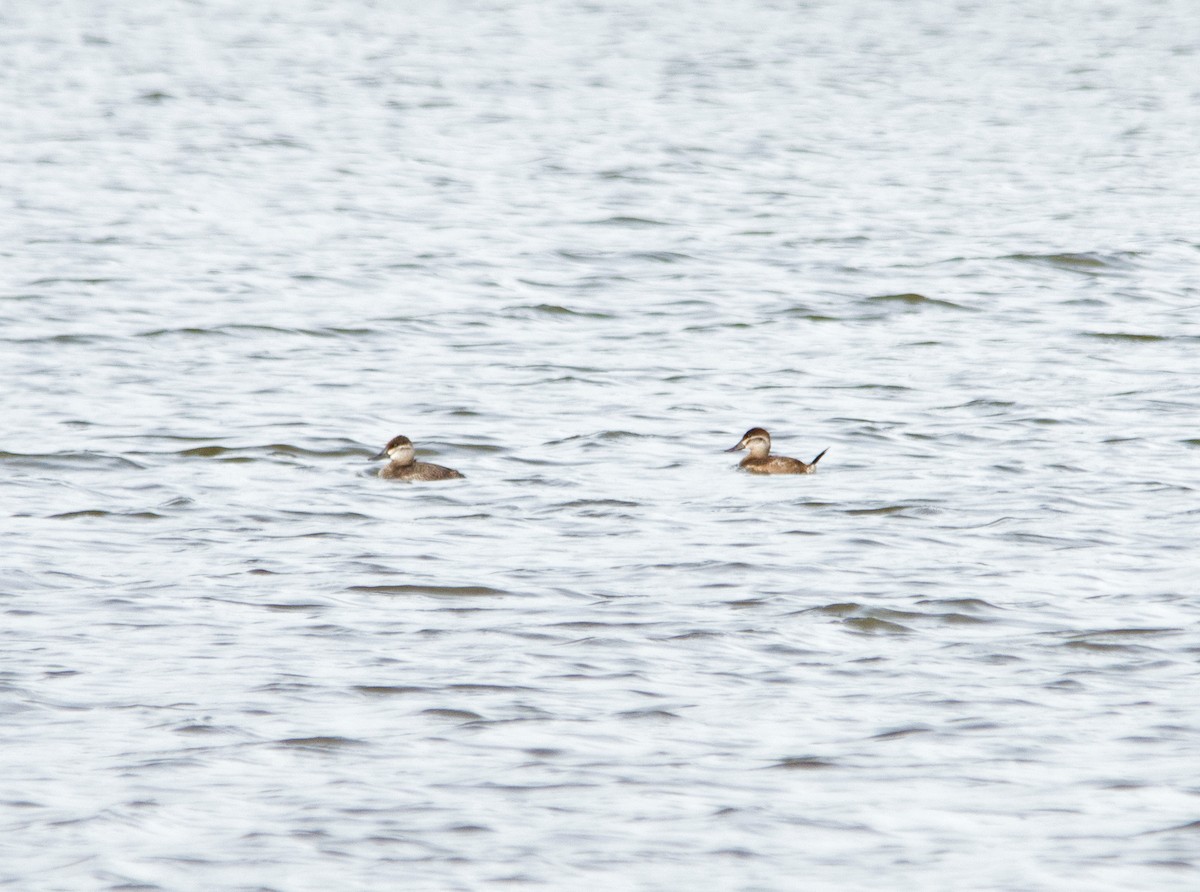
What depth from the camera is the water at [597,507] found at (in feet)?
24.8

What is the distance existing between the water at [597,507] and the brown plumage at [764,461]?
0.56 ft

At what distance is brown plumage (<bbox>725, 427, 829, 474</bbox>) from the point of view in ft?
42.0

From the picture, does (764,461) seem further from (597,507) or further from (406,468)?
(406,468)

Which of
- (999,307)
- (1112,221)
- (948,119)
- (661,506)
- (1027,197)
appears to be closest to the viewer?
(661,506)

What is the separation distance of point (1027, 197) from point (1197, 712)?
16.2 m

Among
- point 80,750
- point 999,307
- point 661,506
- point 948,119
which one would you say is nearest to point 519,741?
point 80,750

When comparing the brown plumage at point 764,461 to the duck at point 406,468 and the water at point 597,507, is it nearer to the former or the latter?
the water at point 597,507

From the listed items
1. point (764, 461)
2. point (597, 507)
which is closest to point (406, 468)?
point (597, 507)

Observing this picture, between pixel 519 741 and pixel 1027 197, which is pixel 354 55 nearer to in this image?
pixel 1027 197

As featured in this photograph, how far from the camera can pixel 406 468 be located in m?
12.6

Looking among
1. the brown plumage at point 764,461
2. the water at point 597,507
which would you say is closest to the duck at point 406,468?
the water at point 597,507

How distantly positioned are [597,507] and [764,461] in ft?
3.95

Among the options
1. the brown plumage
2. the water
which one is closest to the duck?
the water

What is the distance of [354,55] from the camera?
37062 millimetres
